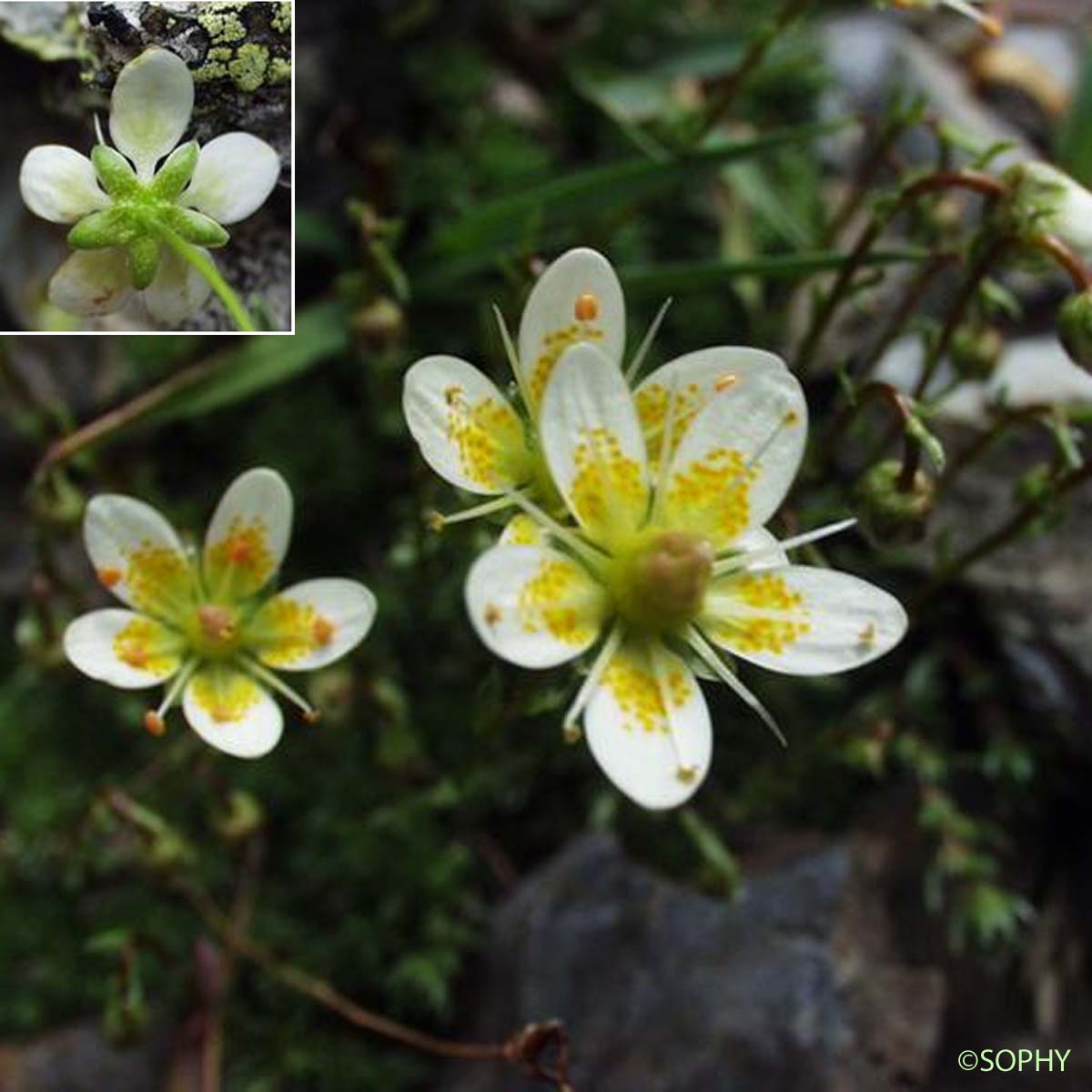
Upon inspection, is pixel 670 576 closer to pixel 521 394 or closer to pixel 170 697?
pixel 521 394

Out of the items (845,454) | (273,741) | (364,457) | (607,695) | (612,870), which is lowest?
(612,870)

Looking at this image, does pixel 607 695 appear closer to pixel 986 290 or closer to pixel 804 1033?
pixel 804 1033

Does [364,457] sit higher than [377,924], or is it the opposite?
[364,457]

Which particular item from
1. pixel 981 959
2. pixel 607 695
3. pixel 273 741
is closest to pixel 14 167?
pixel 273 741

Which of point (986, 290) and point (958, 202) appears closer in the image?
point (986, 290)

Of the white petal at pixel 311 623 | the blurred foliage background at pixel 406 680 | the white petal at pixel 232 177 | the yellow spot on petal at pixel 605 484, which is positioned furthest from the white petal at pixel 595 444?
the blurred foliage background at pixel 406 680

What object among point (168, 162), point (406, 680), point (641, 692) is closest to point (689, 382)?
point (641, 692)
